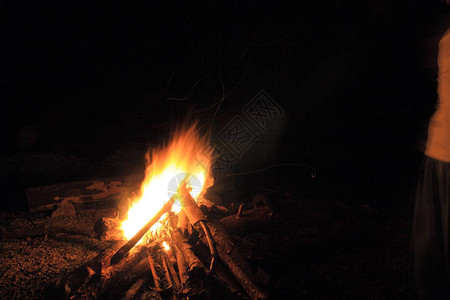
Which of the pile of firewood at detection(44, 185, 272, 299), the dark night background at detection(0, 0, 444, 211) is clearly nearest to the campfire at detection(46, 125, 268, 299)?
the pile of firewood at detection(44, 185, 272, 299)

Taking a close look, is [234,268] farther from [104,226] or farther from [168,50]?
[168,50]

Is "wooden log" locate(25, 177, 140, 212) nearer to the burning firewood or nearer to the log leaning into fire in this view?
the burning firewood

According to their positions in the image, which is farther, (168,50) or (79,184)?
(168,50)

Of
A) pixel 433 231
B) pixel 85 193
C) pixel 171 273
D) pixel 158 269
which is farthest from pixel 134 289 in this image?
pixel 433 231

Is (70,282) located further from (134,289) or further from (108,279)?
(134,289)

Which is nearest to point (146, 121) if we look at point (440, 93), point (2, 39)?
point (2, 39)

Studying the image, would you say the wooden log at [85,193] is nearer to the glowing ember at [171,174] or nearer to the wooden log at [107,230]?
the glowing ember at [171,174]

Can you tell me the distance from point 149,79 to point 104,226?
9.04 feet

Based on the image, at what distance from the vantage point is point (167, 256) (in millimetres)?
2947

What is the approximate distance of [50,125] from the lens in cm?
466

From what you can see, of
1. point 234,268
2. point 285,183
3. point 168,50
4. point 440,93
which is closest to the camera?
point 440,93

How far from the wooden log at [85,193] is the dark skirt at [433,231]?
4015 millimetres

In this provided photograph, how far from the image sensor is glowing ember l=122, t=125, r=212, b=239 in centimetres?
393

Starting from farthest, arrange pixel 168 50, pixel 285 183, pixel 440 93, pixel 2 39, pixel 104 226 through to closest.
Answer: pixel 285 183, pixel 168 50, pixel 2 39, pixel 104 226, pixel 440 93
